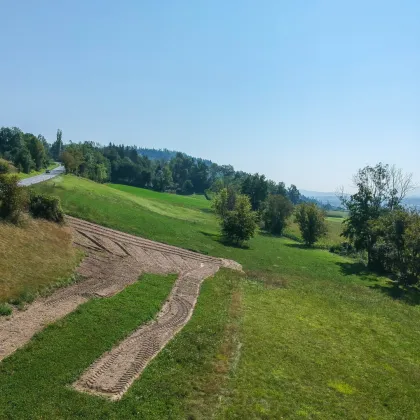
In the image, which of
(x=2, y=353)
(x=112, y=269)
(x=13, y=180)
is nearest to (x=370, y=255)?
(x=112, y=269)

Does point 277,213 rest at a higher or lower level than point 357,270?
higher

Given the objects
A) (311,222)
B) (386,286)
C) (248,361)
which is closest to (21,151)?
(311,222)

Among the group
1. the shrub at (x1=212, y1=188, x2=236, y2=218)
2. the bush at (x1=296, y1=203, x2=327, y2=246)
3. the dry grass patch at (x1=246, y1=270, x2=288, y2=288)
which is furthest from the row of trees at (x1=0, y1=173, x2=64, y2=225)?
the bush at (x1=296, y1=203, x2=327, y2=246)

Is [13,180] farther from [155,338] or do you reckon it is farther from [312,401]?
[312,401]

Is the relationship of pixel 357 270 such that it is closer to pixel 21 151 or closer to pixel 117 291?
pixel 117 291

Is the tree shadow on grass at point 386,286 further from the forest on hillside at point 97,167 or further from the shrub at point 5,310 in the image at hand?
the forest on hillside at point 97,167

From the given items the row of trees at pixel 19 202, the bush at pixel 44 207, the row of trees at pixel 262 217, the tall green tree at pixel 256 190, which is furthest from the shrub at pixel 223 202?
the row of trees at pixel 19 202
